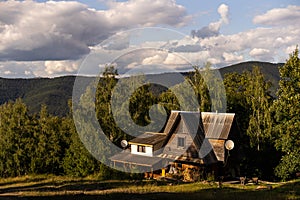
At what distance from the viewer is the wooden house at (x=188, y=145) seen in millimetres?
36406

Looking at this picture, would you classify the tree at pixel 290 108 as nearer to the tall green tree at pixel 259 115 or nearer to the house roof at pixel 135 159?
the tall green tree at pixel 259 115

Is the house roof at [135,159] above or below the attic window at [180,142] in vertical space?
below

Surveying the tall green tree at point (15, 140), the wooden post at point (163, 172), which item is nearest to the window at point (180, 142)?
the wooden post at point (163, 172)

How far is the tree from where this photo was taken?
103 feet

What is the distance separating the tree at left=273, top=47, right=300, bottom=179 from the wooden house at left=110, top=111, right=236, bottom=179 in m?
5.85

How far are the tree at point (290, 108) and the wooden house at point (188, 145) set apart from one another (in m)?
5.85

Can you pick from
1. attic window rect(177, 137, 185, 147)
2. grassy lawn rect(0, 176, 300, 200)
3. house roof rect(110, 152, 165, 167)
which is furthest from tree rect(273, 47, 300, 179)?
house roof rect(110, 152, 165, 167)

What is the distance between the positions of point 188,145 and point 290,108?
10666 mm

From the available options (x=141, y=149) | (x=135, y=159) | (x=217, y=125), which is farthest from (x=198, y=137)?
(x=135, y=159)

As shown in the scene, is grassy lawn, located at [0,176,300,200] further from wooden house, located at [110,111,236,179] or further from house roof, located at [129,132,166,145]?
house roof, located at [129,132,166,145]

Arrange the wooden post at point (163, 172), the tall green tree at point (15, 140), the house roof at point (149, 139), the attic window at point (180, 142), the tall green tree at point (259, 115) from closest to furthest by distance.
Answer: the attic window at point (180, 142) < the wooden post at point (163, 172) < the house roof at point (149, 139) < the tall green tree at point (259, 115) < the tall green tree at point (15, 140)

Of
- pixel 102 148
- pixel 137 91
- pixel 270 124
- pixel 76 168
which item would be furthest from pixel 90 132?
pixel 270 124

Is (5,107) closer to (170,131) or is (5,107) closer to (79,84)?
(79,84)

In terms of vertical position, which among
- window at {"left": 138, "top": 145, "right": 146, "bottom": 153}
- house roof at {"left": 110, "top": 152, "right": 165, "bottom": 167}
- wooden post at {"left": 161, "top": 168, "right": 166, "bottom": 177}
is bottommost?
wooden post at {"left": 161, "top": 168, "right": 166, "bottom": 177}
